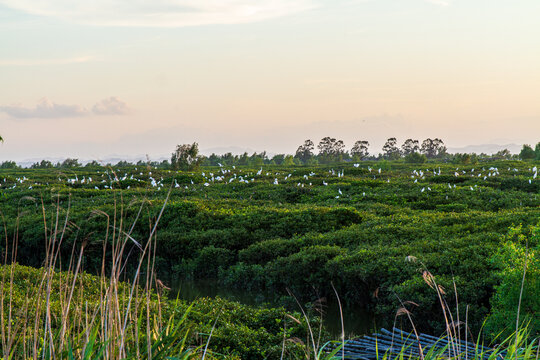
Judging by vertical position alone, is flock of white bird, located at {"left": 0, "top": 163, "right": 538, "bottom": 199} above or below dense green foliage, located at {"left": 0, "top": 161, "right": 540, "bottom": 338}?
above

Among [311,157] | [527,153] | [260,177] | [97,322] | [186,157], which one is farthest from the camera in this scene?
[311,157]

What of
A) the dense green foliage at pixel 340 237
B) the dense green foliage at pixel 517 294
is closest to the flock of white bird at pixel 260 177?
the dense green foliage at pixel 340 237

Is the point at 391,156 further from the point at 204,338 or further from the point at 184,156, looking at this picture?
the point at 204,338

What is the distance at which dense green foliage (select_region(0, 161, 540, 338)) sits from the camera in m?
10.8

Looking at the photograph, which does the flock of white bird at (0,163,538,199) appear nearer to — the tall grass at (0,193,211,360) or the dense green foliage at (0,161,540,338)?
the dense green foliage at (0,161,540,338)

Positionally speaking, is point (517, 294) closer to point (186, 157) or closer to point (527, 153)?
point (186, 157)

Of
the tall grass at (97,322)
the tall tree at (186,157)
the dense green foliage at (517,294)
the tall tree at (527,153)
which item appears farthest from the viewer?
the tall tree at (527,153)

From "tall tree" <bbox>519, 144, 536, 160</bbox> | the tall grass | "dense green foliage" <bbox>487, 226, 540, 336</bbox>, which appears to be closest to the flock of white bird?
"dense green foliage" <bbox>487, 226, 540, 336</bbox>

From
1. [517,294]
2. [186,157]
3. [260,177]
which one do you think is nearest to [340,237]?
[517,294]

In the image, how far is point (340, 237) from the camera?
14.6 meters

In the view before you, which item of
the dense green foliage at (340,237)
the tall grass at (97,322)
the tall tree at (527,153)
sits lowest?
the dense green foliage at (340,237)

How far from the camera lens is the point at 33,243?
18031mm

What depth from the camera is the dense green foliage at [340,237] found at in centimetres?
1082

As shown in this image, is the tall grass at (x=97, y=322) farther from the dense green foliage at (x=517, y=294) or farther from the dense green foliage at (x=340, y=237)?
the dense green foliage at (x=517, y=294)
